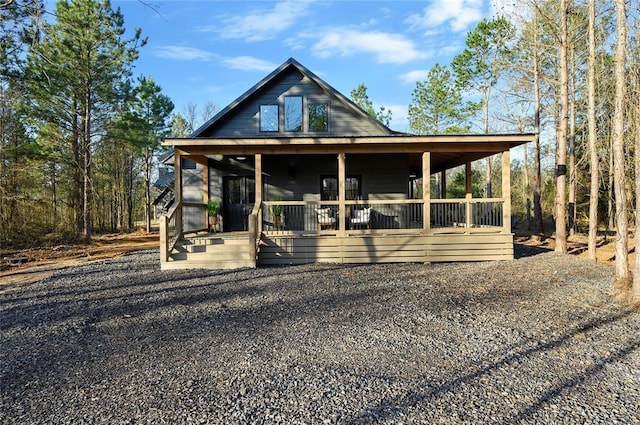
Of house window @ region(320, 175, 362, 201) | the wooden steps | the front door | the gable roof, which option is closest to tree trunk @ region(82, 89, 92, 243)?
the gable roof

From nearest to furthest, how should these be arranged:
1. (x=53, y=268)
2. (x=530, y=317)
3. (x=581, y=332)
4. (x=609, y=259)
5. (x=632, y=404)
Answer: (x=632, y=404) < (x=581, y=332) < (x=530, y=317) < (x=53, y=268) < (x=609, y=259)

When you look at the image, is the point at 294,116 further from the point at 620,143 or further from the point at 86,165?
the point at 86,165

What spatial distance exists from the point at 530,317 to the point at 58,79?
1909 cm

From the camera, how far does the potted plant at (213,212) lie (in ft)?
39.1

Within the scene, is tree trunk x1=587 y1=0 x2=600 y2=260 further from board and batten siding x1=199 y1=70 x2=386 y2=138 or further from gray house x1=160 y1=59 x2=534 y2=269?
board and batten siding x1=199 y1=70 x2=386 y2=138

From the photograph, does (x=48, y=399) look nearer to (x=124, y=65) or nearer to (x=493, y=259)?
(x=493, y=259)

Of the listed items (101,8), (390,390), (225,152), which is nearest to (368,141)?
(225,152)

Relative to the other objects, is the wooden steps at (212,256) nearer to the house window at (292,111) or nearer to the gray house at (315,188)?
the gray house at (315,188)

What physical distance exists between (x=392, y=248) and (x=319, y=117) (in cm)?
567

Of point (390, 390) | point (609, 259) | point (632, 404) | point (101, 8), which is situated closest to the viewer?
point (632, 404)

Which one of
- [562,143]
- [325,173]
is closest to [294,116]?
[325,173]

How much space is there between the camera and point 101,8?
56.2ft

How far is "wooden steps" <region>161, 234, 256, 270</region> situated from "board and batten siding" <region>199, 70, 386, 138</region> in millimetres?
4899

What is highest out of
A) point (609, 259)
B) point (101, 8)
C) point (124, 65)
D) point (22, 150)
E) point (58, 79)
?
point (101, 8)
